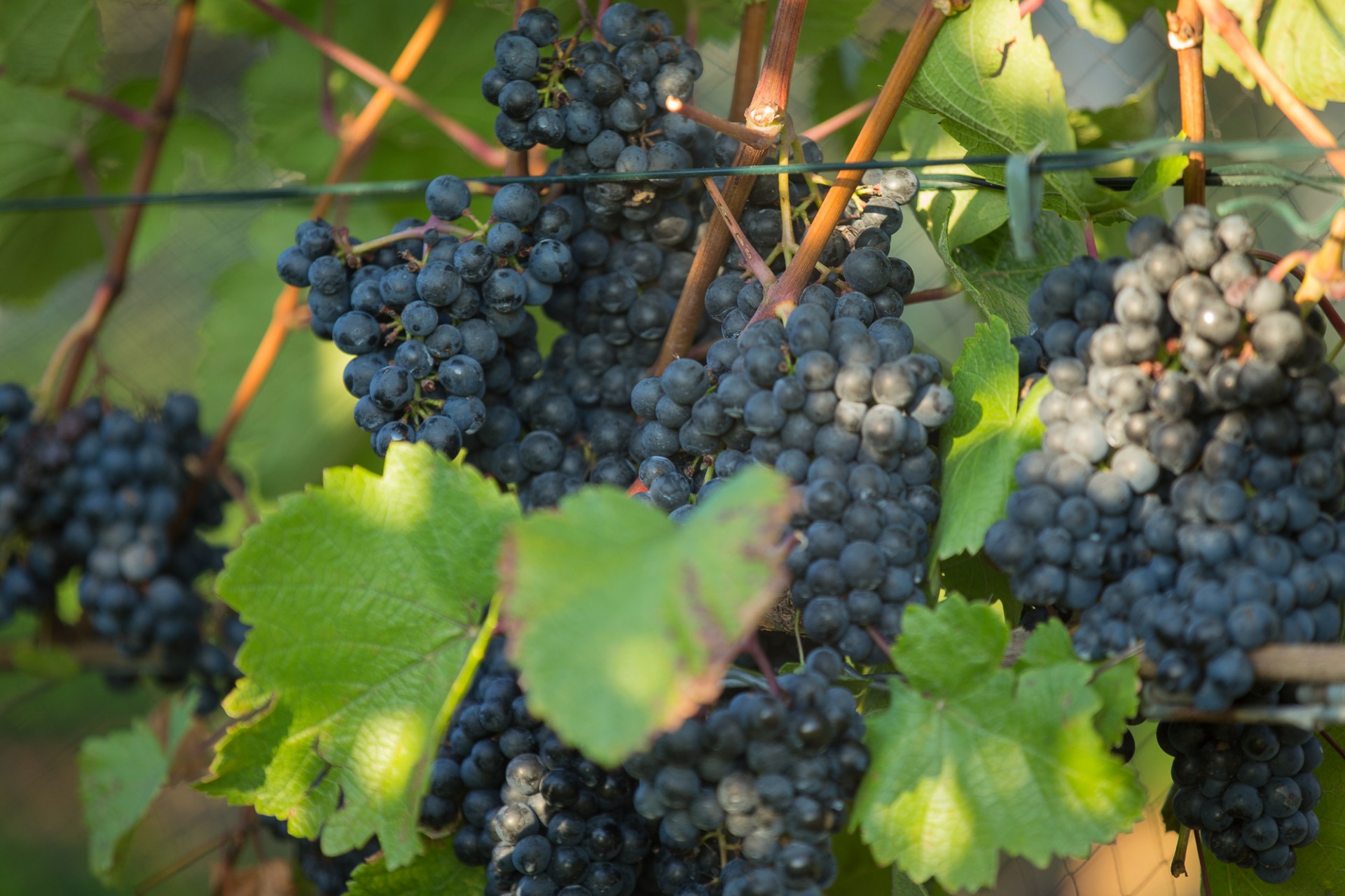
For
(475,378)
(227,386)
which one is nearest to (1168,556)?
(475,378)

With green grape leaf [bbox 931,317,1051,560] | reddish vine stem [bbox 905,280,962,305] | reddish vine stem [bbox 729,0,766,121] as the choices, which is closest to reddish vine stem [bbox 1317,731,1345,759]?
green grape leaf [bbox 931,317,1051,560]

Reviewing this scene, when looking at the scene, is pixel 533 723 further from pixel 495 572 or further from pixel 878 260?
pixel 878 260

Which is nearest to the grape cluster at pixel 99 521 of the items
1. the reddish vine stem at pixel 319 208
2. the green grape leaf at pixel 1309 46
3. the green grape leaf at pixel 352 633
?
the reddish vine stem at pixel 319 208

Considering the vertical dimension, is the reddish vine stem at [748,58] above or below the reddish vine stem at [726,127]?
above

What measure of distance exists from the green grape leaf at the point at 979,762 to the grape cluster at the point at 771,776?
0.09 ft

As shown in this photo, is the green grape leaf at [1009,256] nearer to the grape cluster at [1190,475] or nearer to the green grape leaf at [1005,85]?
the green grape leaf at [1005,85]

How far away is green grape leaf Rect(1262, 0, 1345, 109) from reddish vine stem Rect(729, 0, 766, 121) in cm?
41

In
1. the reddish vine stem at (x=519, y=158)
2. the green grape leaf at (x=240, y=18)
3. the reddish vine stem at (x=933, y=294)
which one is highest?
the green grape leaf at (x=240, y=18)

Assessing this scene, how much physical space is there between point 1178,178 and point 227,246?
82.3 inches

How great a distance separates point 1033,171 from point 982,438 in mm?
179

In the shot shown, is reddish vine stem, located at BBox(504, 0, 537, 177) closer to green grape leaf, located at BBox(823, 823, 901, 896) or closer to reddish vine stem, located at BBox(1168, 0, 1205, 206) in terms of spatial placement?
reddish vine stem, located at BBox(1168, 0, 1205, 206)

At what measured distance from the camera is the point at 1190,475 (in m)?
0.62

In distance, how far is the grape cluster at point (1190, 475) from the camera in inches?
22.7

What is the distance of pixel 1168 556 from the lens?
2.02 feet
